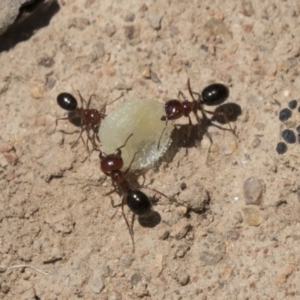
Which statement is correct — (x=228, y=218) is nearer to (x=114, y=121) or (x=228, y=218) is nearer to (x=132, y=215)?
(x=132, y=215)

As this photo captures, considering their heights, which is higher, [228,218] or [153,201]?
[153,201]

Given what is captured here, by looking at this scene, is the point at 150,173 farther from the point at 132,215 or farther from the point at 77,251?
the point at 77,251

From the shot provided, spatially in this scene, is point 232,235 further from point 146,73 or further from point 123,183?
point 146,73

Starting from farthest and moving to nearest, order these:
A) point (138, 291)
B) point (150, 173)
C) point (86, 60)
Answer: point (86, 60) → point (150, 173) → point (138, 291)

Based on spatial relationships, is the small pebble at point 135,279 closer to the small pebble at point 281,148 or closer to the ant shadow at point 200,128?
the ant shadow at point 200,128

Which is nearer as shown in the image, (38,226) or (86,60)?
(38,226)

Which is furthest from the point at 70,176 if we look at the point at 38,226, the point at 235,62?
the point at 235,62

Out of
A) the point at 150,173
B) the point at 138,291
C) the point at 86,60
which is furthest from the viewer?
the point at 86,60

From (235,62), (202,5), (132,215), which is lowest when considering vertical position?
(132,215)
